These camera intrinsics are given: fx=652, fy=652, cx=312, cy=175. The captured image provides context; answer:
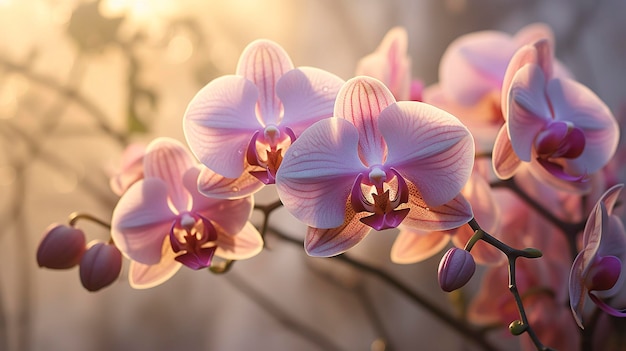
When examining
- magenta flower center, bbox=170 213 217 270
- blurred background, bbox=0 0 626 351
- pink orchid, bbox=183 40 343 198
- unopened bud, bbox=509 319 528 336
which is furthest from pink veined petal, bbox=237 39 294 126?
blurred background, bbox=0 0 626 351

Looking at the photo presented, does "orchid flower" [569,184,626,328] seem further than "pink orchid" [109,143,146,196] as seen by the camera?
No

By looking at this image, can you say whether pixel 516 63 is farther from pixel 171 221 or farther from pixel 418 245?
pixel 171 221

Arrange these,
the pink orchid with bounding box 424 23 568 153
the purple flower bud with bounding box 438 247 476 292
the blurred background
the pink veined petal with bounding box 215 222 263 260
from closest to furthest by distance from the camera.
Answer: the purple flower bud with bounding box 438 247 476 292
the pink veined petal with bounding box 215 222 263 260
the pink orchid with bounding box 424 23 568 153
the blurred background

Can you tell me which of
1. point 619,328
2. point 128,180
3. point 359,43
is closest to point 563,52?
point 359,43

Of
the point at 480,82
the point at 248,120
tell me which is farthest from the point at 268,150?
the point at 480,82

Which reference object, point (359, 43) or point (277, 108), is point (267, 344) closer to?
point (359, 43)

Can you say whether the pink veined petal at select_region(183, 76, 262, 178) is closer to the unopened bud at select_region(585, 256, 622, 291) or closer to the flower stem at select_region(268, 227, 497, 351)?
the flower stem at select_region(268, 227, 497, 351)

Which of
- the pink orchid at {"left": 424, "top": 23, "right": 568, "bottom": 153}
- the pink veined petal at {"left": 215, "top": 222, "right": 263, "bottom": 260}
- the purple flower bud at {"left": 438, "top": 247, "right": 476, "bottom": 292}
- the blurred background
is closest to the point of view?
the purple flower bud at {"left": 438, "top": 247, "right": 476, "bottom": 292}
